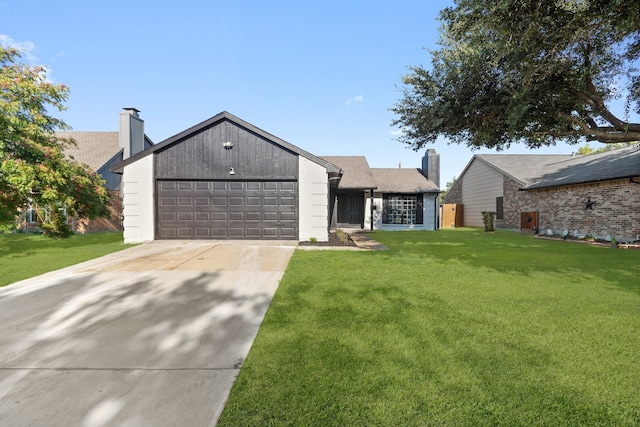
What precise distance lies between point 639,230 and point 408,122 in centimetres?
1078

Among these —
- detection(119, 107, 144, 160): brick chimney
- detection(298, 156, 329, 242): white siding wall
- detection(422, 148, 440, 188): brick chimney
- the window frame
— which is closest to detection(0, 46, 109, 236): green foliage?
detection(298, 156, 329, 242): white siding wall

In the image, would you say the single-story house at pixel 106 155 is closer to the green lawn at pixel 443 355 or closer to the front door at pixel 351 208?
the front door at pixel 351 208

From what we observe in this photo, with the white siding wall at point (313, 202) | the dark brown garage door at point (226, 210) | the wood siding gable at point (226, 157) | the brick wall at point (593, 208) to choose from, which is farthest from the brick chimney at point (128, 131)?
the brick wall at point (593, 208)

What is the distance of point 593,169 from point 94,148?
99.8ft

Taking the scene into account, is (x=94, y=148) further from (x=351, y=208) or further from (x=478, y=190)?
(x=478, y=190)

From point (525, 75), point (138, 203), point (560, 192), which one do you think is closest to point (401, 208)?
point (560, 192)

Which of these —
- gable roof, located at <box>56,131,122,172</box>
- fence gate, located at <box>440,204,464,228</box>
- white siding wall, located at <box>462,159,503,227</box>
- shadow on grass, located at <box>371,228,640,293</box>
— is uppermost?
gable roof, located at <box>56,131,122,172</box>

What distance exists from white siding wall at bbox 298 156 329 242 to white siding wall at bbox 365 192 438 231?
8.77m

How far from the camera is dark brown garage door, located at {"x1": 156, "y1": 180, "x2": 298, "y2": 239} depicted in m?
12.1

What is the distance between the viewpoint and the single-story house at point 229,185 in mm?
12023

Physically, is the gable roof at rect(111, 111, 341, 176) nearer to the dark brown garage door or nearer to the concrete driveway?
the dark brown garage door

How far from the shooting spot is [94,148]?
21031 millimetres

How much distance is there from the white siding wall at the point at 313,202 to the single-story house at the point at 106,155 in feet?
43.9

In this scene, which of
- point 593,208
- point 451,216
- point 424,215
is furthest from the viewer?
point 451,216
